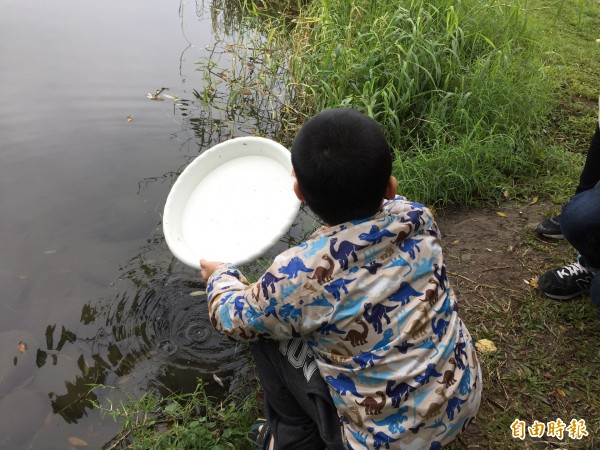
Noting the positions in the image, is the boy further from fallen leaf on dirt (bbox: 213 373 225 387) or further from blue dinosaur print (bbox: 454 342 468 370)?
fallen leaf on dirt (bbox: 213 373 225 387)

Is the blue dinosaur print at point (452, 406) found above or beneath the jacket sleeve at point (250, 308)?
beneath

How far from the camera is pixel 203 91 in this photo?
4582mm

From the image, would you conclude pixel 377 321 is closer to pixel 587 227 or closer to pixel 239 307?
pixel 239 307

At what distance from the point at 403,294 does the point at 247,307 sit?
41 cm

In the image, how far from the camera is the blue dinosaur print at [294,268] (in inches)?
53.3

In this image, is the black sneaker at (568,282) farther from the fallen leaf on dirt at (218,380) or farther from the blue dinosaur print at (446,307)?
the fallen leaf on dirt at (218,380)

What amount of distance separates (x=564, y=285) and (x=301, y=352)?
1471mm

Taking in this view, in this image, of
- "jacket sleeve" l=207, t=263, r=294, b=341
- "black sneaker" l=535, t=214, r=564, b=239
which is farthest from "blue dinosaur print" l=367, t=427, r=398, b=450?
"black sneaker" l=535, t=214, r=564, b=239

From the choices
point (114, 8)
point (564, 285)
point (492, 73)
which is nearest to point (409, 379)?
point (564, 285)

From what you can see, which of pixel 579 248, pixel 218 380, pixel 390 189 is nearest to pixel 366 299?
pixel 390 189

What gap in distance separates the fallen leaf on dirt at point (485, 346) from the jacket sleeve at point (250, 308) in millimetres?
1135

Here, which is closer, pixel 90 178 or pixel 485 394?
pixel 485 394

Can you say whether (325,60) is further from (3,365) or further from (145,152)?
(3,365)

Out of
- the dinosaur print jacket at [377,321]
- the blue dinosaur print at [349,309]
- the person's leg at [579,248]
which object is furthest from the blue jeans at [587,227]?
the blue dinosaur print at [349,309]
